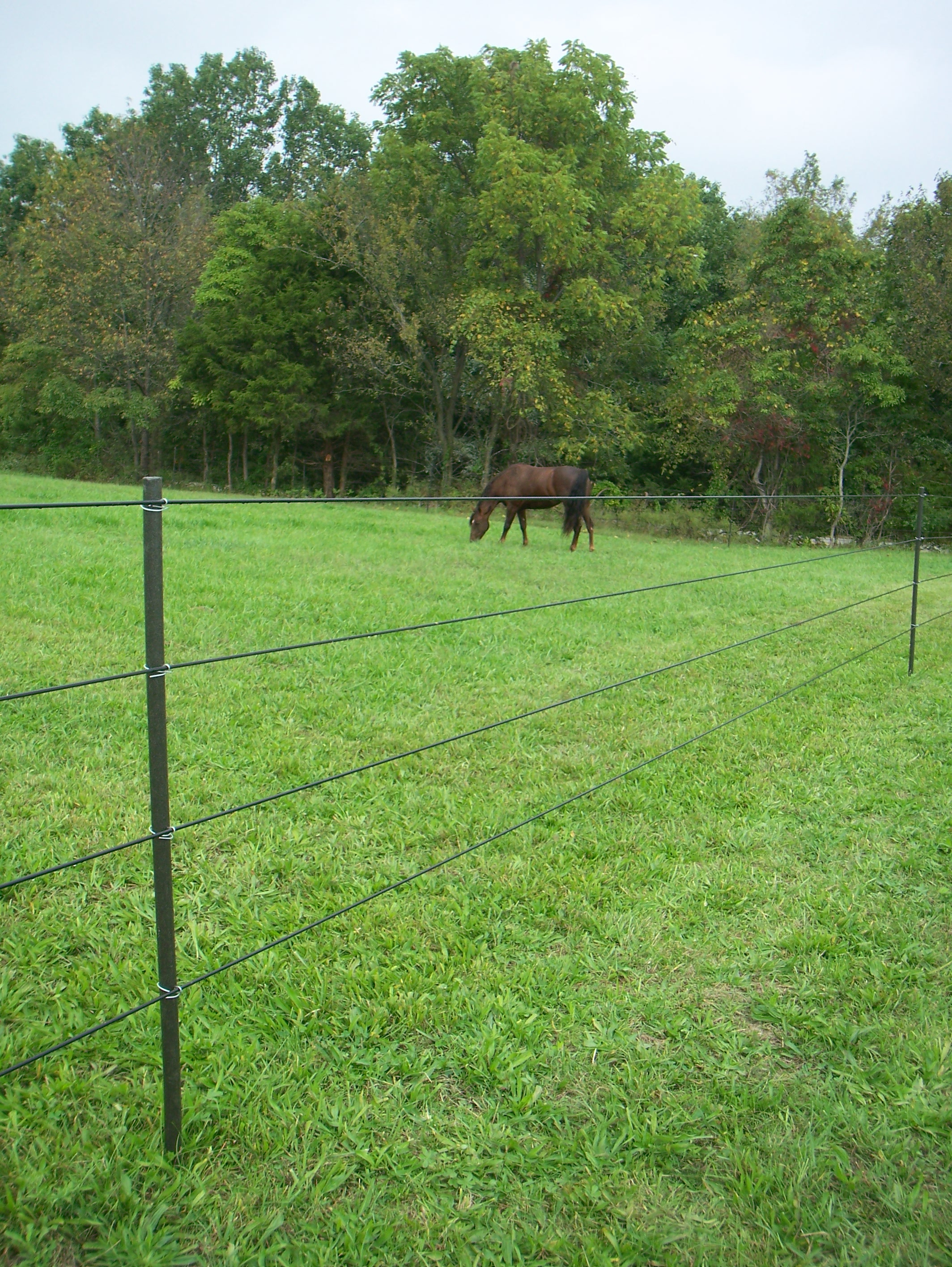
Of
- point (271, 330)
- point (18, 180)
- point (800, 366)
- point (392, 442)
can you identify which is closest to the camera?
point (800, 366)

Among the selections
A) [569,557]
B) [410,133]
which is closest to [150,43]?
[410,133]

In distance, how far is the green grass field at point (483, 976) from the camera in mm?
1729

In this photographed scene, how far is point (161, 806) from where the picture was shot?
172 centimetres

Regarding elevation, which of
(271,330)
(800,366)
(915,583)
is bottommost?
(915,583)

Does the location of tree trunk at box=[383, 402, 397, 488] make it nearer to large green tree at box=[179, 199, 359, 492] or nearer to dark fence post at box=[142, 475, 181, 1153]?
large green tree at box=[179, 199, 359, 492]

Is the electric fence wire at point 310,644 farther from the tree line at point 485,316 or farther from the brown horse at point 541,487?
the tree line at point 485,316

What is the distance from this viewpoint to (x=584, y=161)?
20703mm

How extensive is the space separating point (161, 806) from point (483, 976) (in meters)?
1.19

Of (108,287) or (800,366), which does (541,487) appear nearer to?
(800,366)

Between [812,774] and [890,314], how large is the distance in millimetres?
19399

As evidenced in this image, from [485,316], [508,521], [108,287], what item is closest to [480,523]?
[508,521]

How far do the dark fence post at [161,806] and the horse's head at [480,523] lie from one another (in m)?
11.0

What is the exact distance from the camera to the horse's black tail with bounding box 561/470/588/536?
12.8m

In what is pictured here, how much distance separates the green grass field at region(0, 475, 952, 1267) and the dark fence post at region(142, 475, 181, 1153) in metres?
0.16
